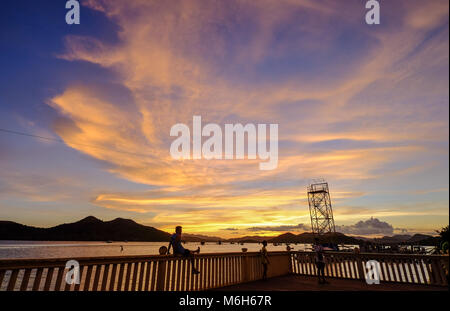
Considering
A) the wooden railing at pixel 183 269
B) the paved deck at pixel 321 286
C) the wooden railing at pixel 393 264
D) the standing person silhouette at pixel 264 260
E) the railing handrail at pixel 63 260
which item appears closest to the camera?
the railing handrail at pixel 63 260

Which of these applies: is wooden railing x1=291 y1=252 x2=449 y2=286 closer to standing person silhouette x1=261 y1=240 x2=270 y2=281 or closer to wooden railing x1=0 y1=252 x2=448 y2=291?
wooden railing x1=0 y1=252 x2=448 y2=291

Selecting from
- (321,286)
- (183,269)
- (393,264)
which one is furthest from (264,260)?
(393,264)

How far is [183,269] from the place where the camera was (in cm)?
704

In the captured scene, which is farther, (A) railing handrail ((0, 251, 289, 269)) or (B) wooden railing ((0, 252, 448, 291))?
(B) wooden railing ((0, 252, 448, 291))

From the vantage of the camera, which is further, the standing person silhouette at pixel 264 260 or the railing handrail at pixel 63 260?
the standing person silhouette at pixel 264 260

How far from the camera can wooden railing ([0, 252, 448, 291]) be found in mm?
4176

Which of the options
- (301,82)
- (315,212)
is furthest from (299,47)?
(315,212)

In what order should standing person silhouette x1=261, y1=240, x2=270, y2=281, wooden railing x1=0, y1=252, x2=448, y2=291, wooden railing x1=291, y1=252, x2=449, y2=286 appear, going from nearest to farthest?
wooden railing x1=0, y1=252, x2=448, y2=291 → wooden railing x1=291, y1=252, x2=449, y2=286 → standing person silhouette x1=261, y1=240, x2=270, y2=281

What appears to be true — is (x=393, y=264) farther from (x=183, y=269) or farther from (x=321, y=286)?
(x=183, y=269)

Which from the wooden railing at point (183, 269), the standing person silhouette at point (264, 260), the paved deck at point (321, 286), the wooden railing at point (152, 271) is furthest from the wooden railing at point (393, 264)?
the wooden railing at point (152, 271)

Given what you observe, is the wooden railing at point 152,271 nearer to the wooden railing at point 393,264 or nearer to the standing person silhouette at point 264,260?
the standing person silhouette at point 264,260

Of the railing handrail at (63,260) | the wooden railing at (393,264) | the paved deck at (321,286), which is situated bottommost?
the paved deck at (321,286)

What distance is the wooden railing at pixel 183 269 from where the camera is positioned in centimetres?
418

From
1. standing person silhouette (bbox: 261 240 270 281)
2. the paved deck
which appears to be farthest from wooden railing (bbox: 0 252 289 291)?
the paved deck
